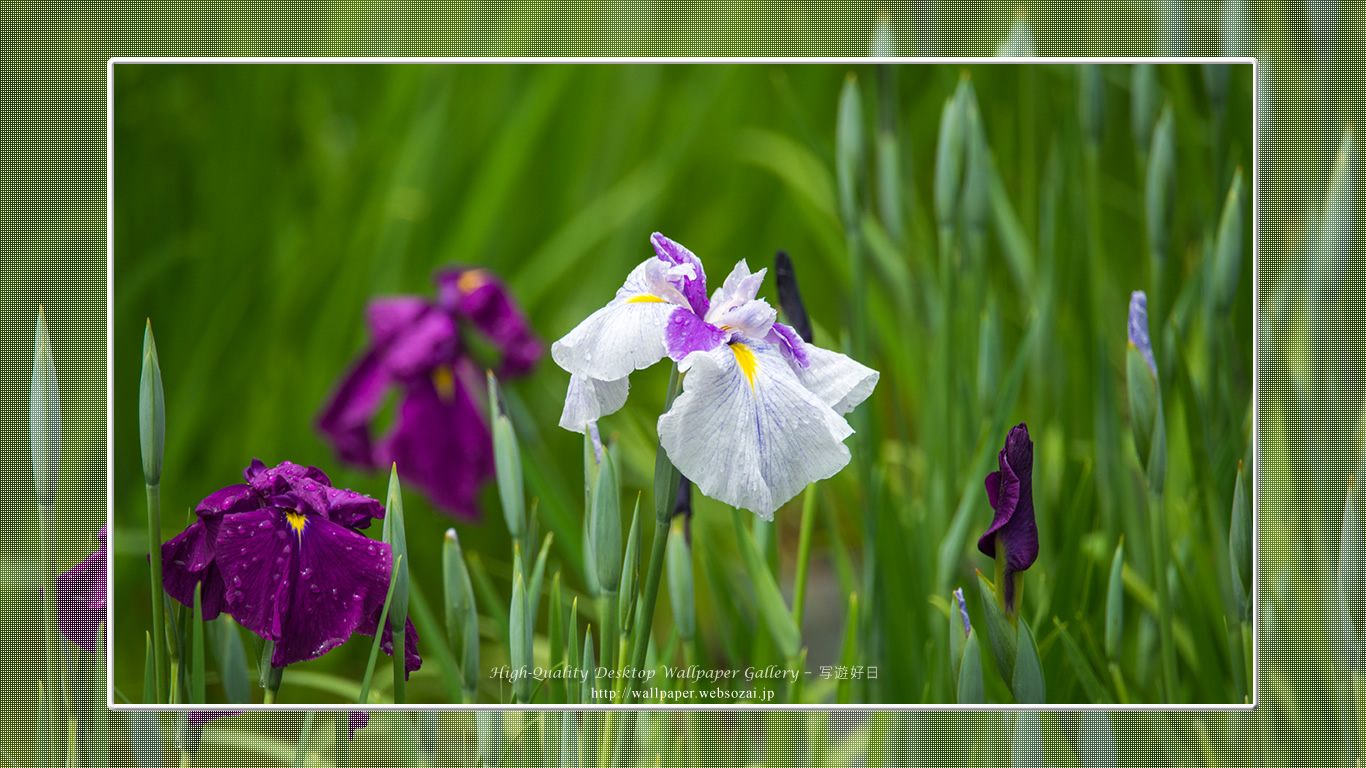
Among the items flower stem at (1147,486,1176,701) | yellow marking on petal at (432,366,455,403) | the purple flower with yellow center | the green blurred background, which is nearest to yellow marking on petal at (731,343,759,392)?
the purple flower with yellow center

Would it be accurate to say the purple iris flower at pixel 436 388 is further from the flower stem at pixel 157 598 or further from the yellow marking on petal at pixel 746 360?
the yellow marking on petal at pixel 746 360

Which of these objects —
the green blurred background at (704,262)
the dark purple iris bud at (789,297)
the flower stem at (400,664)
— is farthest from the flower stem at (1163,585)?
the flower stem at (400,664)

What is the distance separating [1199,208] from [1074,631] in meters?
0.38

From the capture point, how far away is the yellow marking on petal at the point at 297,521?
1.79 feet

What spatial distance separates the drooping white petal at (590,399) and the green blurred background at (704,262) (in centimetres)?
22

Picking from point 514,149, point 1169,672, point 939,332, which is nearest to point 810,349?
point 939,332

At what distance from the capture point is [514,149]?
0.96 meters

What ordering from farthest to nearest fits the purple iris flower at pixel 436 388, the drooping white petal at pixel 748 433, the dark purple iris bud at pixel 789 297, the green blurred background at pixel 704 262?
the purple iris flower at pixel 436 388
the green blurred background at pixel 704 262
the dark purple iris bud at pixel 789 297
the drooping white petal at pixel 748 433

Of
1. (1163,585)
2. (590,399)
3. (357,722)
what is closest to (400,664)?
(357,722)

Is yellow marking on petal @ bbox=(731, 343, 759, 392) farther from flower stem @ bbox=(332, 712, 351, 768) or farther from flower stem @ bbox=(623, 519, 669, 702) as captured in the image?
flower stem @ bbox=(332, 712, 351, 768)

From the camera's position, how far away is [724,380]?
18.5 inches

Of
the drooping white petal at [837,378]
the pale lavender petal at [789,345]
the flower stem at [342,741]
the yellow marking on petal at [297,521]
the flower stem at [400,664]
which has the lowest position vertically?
the flower stem at [342,741]

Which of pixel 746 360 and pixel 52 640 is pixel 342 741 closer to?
pixel 52 640

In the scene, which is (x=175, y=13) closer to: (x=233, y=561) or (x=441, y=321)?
(x=441, y=321)
